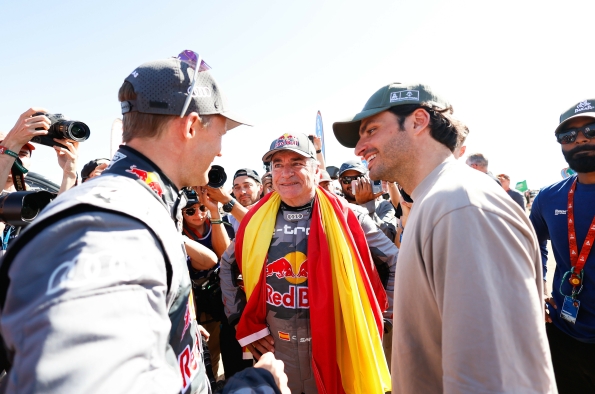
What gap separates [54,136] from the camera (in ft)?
8.66

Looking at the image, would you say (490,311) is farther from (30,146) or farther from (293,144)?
(30,146)

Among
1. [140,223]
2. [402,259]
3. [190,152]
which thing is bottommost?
[402,259]

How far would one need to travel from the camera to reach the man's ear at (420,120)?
1.80 m

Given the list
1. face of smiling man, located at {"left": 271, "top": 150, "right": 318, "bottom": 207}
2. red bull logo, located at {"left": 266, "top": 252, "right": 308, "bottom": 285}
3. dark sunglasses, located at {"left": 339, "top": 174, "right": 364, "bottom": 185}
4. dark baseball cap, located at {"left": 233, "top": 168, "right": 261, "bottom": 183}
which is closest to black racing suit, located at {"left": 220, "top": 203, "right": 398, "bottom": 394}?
red bull logo, located at {"left": 266, "top": 252, "right": 308, "bottom": 285}

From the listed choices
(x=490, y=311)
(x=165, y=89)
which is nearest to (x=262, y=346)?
(x=490, y=311)

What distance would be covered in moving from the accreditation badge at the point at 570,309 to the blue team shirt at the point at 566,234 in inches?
1.8

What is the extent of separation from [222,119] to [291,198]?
4.90 ft

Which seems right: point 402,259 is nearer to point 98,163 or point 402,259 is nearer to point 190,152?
point 190,152

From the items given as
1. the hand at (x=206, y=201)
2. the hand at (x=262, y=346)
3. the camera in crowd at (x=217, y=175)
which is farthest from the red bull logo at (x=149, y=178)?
the hand at (x=206, y=201)

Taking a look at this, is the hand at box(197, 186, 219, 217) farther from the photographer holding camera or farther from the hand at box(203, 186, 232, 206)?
the photographer holding camera

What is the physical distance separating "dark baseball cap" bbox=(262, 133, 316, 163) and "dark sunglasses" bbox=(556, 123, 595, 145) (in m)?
2.23

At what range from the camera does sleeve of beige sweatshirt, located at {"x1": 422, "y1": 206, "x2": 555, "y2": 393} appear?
1077mm

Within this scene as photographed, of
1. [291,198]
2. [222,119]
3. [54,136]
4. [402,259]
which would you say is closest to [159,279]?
[222,119]

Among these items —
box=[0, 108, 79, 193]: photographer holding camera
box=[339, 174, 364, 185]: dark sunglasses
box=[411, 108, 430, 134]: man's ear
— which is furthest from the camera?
box=[339, 174, 364, 185]: dark sunglasses
